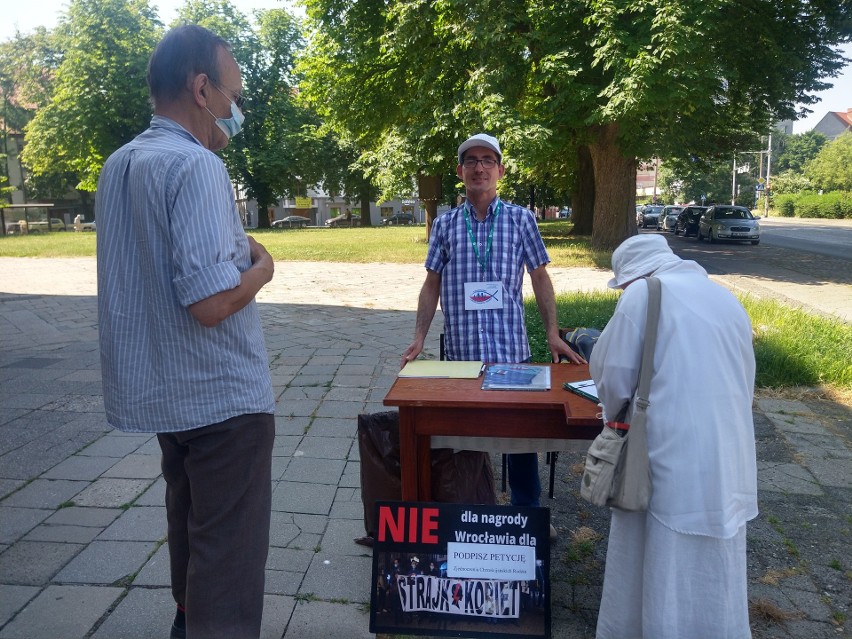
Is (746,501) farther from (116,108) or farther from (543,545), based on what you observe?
(116,108)

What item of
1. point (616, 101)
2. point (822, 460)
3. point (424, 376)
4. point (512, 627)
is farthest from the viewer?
point (616, 101)

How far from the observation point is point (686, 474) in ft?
7.23

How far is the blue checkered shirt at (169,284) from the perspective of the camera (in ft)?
6.15

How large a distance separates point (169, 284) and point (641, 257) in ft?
4.81

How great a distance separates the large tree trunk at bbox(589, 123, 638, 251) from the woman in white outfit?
18.3m

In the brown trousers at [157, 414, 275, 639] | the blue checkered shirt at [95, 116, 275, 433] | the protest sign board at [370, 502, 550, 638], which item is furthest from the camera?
the protest sign board at [370, 502, 550, 638]

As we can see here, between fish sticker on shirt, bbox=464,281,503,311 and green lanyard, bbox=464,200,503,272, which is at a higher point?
green lanyard, bbox=464,200,503,272

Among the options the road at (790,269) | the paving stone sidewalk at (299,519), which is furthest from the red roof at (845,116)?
the paving stone sidewalk at (299,519)

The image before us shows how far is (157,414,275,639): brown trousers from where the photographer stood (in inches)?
81.4

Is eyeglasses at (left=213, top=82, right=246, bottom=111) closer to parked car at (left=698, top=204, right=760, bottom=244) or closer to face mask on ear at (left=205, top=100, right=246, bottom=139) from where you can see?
face mask on ear at (left=205, top=100, right=246, bottom=139)

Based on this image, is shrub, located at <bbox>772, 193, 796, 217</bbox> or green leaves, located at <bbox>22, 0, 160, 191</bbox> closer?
green leaves, located at <bbox>22, 0, 160, 191</bbox>

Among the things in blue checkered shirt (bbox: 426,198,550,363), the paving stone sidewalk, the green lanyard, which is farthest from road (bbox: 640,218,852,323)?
the green lanyard

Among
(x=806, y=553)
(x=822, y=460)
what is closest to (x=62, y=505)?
(x=806, y=553)

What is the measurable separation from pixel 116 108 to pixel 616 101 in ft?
118
